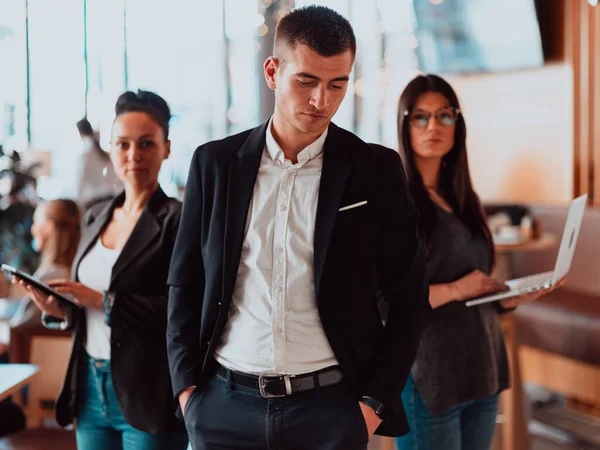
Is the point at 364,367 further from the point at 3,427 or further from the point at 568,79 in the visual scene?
the point at 568,79

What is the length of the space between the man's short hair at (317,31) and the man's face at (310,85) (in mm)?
12

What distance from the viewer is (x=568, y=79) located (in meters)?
5.31

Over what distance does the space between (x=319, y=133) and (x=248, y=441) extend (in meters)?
0.65

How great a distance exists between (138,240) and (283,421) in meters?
0.68

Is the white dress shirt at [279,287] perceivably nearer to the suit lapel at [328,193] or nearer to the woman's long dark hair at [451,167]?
the suit lapel at [328,193]

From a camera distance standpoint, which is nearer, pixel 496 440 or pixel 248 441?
pixel 248 441

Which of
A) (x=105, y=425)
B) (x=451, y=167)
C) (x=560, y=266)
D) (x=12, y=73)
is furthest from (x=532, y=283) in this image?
(x=12, y=73)

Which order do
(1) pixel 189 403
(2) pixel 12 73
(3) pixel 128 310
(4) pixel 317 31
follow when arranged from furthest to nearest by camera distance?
(2) pixel 12 73, (3) pixel 128 310, (1) pixel 189 403, (4) pixel 317 31

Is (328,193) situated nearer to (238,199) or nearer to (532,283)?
(238,199)

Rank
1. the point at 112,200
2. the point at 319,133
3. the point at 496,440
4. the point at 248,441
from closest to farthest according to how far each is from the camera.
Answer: the point at 248,441 → the point at 319,133 → the point at 112,200 → the point at 496,440

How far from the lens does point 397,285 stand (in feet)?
5.23

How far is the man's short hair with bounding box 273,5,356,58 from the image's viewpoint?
1447mm

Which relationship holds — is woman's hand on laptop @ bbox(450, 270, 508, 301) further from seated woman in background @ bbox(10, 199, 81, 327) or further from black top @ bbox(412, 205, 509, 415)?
seated woman in background @ bbox(10, 199, 81, 327)

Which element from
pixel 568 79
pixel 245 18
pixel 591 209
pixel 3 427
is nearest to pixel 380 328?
pixel 3 427
